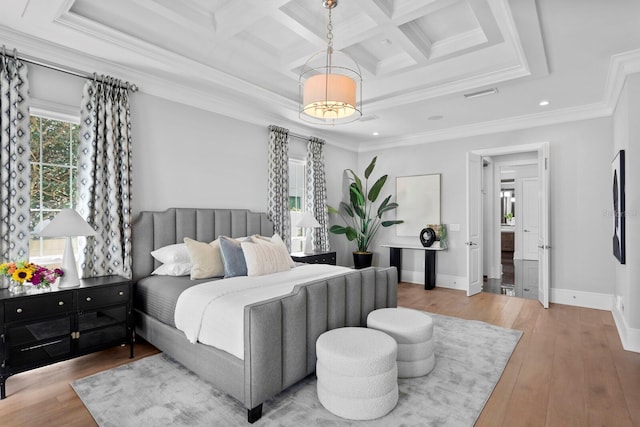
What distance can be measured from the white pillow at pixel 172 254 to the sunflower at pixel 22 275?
1.09m

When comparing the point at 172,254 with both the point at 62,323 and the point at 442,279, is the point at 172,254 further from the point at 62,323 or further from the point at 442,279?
the point at 442,279

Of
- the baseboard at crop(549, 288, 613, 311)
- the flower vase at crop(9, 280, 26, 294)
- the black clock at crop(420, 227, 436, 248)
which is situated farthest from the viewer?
the black clock at crop(420, 227, 436, 248)

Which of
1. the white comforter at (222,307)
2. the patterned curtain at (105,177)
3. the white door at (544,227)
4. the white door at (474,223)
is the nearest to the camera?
the white comforter at (222,307)

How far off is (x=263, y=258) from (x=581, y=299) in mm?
4503

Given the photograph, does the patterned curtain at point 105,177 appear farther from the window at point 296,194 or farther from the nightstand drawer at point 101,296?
the window at point 296,194

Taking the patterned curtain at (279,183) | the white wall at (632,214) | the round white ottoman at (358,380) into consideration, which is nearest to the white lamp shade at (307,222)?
the patterned curtain at (279,183)

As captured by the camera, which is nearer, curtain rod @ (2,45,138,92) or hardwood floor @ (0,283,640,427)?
hardwood floor @ (0,283,640,427)

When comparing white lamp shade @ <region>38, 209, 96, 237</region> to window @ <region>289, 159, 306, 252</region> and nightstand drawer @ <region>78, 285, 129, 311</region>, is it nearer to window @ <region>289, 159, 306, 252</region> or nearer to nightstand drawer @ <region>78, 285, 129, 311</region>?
nightstand drawer @ <region>78, 285, 129, 311</region>

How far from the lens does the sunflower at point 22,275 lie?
250 cm

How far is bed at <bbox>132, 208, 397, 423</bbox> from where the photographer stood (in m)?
2.12

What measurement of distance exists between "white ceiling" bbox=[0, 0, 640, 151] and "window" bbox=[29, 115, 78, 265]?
64cm

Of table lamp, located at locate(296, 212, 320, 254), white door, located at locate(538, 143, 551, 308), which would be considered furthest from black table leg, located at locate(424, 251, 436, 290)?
table lamp, located at locate(296, 212, 320, 254)

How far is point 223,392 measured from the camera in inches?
95.4

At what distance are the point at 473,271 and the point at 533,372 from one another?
9.02ft
